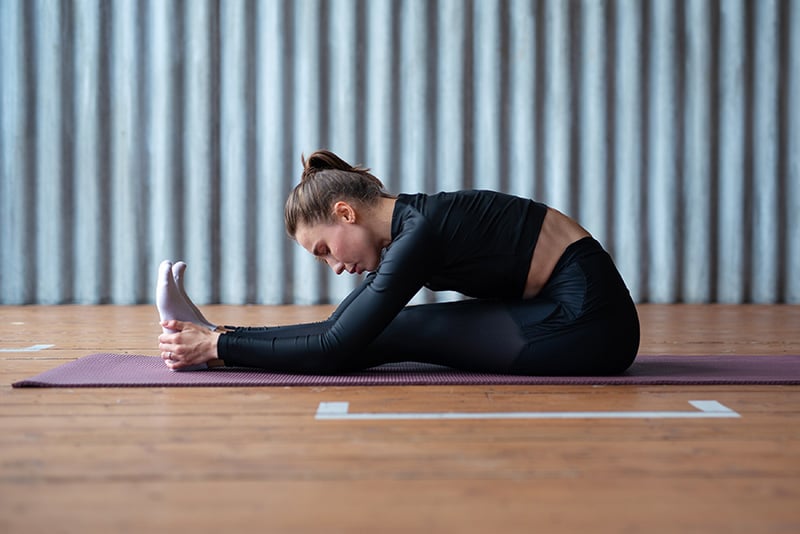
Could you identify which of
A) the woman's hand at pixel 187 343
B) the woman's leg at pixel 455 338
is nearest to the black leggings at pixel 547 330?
the woman's leg at pixel 455 338

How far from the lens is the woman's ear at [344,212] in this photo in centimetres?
196

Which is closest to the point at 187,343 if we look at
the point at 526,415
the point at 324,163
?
the point at 324,163

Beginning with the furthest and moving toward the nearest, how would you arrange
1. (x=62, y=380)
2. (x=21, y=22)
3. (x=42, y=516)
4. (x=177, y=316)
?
(x=21, y=22) < (x=177, y=316) < (x=62, y=380) < (x=42, y=516)

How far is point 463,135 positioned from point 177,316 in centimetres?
306

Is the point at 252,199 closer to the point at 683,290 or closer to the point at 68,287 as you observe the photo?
the point at 68,287

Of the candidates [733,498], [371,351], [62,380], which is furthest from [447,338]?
[733,498]

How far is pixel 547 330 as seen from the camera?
1996 mm

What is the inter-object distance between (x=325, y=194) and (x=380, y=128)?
2.93 meters

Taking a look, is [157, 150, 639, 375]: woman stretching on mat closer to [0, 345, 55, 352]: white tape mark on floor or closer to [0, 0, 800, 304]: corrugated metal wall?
[0, 345, 55, 352]: white tape mark on floor

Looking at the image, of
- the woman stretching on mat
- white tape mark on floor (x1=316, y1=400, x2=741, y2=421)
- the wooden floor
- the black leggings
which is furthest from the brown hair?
white tape mark on floor (x1=316, y1=400, x2=741, y2=421)

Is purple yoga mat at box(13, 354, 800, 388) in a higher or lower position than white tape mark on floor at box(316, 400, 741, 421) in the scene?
lower

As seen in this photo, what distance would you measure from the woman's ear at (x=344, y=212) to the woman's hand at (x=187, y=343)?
0.42 metres

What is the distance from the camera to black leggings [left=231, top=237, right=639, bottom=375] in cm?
199

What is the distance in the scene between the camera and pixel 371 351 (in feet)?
6.91
